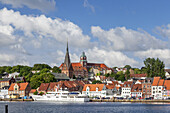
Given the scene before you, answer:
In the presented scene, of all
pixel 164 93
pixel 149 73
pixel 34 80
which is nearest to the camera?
pixel 164 93

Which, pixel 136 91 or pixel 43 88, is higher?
pixel 43 88

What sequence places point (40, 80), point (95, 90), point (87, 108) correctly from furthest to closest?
point (40, 80) < point (95, 90) < point (87, 108)

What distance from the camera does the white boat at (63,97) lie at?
120 meters

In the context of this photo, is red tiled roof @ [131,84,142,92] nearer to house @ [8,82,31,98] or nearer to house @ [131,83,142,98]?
house @ [131,83,142,98]

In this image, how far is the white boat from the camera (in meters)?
120

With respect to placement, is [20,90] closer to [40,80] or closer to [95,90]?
[40,80]

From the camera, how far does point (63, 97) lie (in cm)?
12362

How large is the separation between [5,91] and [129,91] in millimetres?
59389

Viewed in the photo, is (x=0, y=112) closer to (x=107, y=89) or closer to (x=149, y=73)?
(x=107, y=89)

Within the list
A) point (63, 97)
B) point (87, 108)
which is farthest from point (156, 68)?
point (87, 108)

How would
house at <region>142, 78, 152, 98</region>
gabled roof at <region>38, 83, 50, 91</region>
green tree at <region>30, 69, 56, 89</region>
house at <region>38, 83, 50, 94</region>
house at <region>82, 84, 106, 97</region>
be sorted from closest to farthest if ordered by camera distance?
house at <region>142, 78, 152, 98</region>, house at <region>82, 84, 106, 97</region>, house at <region>38, 83, 50, 94</region>, gabled roof at <region>38, 83, 50, 91</region>, green tree at <region>30, 69, 56, 89</region>

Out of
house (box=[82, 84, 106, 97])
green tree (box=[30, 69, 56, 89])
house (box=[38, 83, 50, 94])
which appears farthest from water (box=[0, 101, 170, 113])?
green tree (box=[30, 69, 56, 89])

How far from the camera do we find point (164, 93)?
→ 408 ft

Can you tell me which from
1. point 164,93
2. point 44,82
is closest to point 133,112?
point 164,93
